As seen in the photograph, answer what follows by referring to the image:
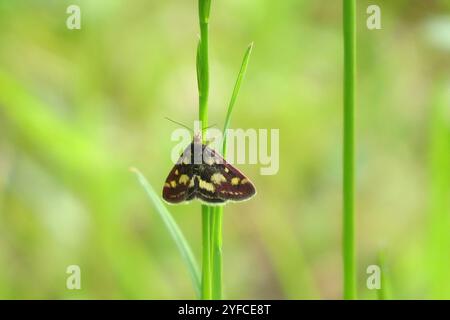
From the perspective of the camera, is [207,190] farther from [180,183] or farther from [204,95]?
[204,95]

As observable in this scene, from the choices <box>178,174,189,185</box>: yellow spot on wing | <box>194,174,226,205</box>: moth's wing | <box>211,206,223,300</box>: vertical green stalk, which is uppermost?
<box>178,174,189,185</box>: yellow spot on wing

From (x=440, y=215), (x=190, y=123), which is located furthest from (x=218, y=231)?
(x=190, y=123)

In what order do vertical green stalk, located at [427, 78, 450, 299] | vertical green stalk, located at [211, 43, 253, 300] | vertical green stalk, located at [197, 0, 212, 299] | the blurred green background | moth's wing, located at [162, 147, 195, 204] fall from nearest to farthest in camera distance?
1. vertical green stalk, located at [197, 0, 212, 299]
2. vertical green stalk, located at [211, 43, 253, 300]
3. moth's wing, located at [162, 147, 195, 204]
4. vertical green stalk, located at [427, 78, 450, 299]
5. the blurred green background

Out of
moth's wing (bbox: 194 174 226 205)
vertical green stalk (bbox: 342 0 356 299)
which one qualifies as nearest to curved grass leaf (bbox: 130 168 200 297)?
moth's wing (bbox: 194 174 226 205)

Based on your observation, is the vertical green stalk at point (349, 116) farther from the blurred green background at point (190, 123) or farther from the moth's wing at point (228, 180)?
the blurred green background at point (190, 123)

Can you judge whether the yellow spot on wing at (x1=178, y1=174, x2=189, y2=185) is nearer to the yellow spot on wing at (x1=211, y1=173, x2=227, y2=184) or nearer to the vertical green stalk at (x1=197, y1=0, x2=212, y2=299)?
the yellow spot on wing at (x1=211, y1=173, x2=227, y2=184)

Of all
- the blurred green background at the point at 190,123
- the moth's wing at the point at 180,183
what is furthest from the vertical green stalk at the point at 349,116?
the blurred green background at the point at 190,123

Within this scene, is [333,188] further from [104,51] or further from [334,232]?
[104,51]

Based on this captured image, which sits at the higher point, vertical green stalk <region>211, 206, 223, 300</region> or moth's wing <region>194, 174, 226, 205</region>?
moth's wing <region>194, 174, 226, 205</region>

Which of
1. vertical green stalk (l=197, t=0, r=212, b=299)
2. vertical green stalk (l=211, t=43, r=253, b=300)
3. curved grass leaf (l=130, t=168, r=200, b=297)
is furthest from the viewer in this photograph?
curved grass leaf (l=130, t=168, r=200, b=297)
